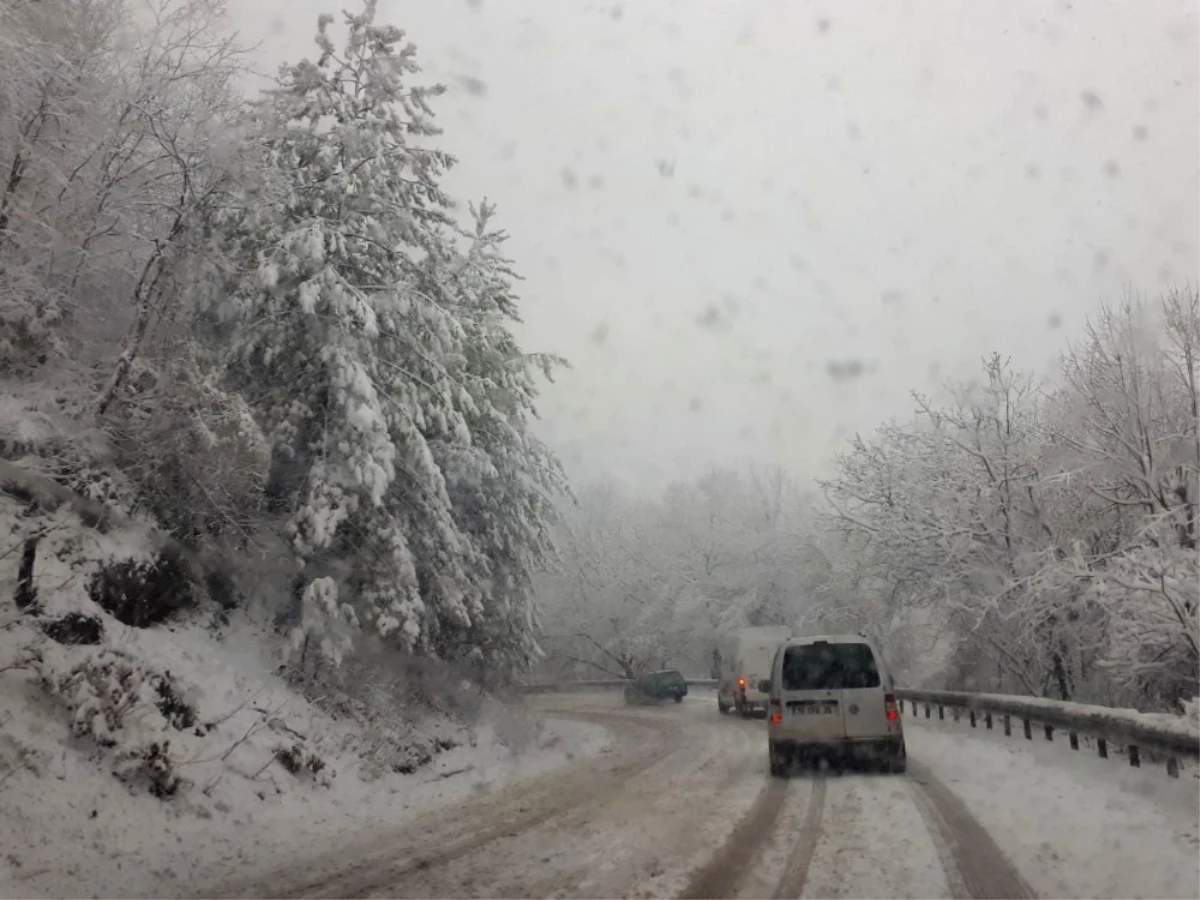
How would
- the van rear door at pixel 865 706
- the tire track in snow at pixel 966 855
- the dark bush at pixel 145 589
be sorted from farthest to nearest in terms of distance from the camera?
the van rear door at pixel 865 706
the dark bush at pixel 145 589
the tire track in snow at pixel 966 855

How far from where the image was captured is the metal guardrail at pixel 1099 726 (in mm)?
10391

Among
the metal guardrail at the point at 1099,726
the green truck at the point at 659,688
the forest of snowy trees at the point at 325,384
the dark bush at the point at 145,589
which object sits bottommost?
the green truck at the point at 659,688

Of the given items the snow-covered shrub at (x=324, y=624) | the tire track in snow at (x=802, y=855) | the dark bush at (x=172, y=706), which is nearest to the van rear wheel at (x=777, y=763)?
the tire track in snow at (x=802, y=855)

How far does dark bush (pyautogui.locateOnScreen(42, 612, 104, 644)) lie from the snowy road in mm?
3976

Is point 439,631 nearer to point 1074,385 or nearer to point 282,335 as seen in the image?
point 282,335

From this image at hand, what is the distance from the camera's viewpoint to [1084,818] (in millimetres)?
9305

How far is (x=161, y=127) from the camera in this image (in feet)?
41.8

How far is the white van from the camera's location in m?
13.0

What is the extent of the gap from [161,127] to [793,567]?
40354mm

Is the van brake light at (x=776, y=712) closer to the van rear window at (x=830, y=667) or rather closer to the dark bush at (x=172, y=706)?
the van rear window at (x=830, y=667)

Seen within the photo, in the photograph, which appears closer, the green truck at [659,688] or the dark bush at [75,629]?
the dark bush at [75,629]

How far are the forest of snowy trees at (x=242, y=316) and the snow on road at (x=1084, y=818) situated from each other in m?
8.43

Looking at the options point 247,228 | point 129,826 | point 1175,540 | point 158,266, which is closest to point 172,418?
point 158,266

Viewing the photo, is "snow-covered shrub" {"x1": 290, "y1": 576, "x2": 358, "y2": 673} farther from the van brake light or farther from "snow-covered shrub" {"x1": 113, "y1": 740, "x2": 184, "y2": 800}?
the van brake light
